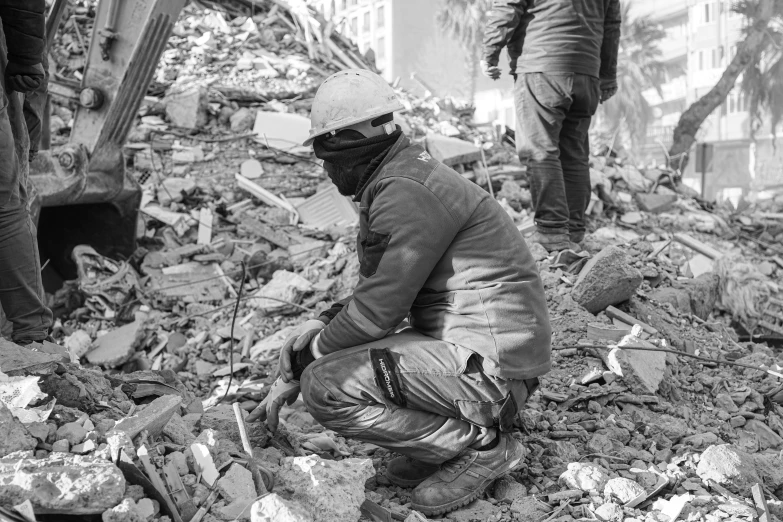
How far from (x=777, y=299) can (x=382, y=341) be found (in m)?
5.04

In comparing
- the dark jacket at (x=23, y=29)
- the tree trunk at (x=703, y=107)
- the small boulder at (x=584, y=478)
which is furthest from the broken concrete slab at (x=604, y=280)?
the tree trunk at (x=703, y=107)

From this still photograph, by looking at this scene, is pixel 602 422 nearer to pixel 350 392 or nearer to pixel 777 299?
pixel 350 392

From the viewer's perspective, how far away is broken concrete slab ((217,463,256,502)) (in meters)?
2.81

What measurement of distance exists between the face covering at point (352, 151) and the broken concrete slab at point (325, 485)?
114 cm

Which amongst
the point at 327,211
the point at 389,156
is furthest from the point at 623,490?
the point at 327,211

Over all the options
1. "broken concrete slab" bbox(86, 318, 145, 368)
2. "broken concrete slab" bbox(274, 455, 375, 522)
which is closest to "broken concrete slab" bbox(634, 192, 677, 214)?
"broken concrete slab" bbox(86, 318, 145, 368)

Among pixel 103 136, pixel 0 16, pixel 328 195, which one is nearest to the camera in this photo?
pixel 0 16

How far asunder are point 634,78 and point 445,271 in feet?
124

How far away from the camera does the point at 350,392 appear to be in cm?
315

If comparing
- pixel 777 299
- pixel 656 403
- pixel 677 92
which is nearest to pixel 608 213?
pixel 777 299

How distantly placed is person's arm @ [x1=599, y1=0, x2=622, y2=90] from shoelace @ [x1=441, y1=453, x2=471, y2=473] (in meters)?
3.94

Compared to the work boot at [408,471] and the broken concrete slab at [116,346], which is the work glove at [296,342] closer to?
the work boot at [408,471]

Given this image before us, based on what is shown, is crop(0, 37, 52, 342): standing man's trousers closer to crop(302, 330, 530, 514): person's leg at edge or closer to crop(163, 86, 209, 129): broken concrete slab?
crop(302, 330, 530, 514): person's leg at edge

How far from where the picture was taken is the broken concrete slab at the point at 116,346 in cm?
562
